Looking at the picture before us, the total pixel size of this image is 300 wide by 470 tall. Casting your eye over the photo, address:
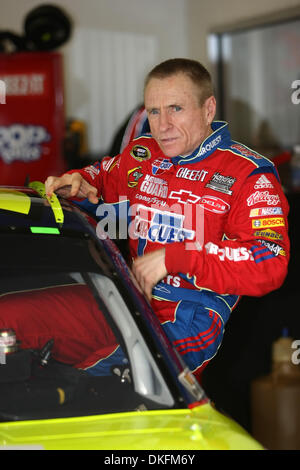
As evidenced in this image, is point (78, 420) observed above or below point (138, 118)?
below

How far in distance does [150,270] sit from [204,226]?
1.04ft

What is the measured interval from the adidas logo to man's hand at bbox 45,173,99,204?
0.47 metres

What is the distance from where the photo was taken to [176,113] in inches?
79.0

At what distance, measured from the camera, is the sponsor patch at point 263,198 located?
181 centimetres

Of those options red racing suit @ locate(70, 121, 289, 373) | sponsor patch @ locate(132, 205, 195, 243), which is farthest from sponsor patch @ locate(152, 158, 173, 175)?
sponsor patch @ locate(132, 205, 195, 243)

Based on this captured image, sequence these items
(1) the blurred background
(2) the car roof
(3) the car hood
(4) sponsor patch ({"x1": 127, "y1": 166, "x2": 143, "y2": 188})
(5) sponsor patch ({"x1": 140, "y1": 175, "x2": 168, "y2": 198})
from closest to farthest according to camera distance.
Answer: (3) the car hood → (2) the car roof → (5) sponsor patch ({"x1": 140, "y1": 175, "x2": 168, "y2": 198}) → (4) sponsor patch ({"x1": 127, "y1": 166, "x2": 143, "y2": 188}) → (1) the blurred background

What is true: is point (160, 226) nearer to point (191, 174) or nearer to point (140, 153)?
point (191, 174)

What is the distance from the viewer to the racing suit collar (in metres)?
2.03

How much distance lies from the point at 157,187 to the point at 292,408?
157 cm

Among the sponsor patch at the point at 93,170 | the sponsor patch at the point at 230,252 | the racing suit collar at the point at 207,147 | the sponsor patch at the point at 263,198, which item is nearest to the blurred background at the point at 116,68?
the sponsor patch at the point at 93,170

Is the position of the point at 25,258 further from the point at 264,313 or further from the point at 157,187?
the point at 264,313

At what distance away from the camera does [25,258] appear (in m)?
1.54

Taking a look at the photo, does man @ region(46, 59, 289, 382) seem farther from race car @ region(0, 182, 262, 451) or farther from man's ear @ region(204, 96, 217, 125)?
race car @ region(0, 182, 262, 451)
